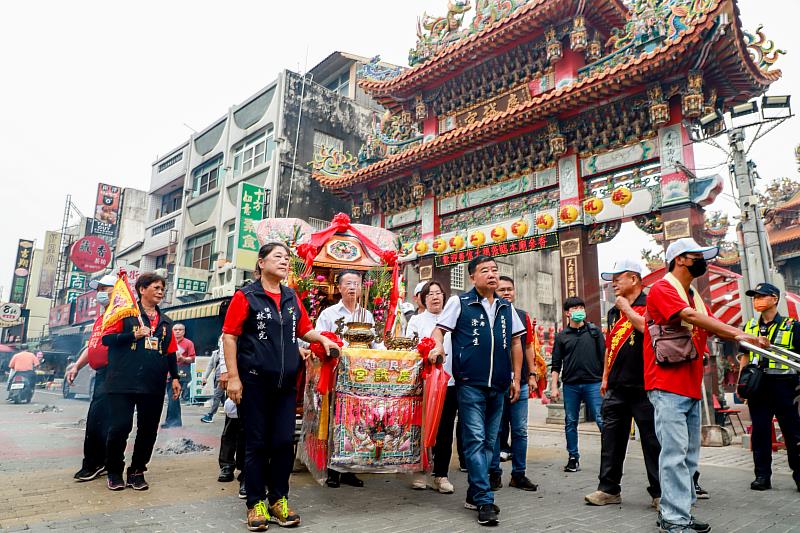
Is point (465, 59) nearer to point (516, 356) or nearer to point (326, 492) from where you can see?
point (516, 356)

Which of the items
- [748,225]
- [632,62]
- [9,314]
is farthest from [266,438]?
[9,314]

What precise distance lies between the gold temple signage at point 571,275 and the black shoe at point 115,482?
9282mm

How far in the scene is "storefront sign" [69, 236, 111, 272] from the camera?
25844 millimetres

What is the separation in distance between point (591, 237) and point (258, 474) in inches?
390

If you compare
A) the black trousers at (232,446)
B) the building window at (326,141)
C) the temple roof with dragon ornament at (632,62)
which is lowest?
the black trousers at (232,446)

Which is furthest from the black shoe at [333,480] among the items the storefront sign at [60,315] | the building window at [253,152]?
the storefront sign at [60,315]

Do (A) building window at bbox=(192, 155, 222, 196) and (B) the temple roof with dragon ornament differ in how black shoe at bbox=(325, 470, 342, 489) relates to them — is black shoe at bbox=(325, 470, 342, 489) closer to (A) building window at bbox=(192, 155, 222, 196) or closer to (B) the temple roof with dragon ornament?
(B) the temple roof with dragon ornament

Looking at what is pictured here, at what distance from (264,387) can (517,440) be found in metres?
2.54

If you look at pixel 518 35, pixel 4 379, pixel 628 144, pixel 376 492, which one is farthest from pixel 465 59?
pixel 4 379

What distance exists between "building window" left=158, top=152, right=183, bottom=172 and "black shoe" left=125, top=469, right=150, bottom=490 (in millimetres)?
26303

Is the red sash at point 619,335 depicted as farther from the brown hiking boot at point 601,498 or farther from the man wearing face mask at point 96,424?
the man wearing face mask at point 96,424

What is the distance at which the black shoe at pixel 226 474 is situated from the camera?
4641mm

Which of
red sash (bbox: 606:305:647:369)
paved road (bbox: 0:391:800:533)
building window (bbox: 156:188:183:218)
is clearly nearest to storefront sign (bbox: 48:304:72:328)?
building window (bbox: 156:188:183:218)

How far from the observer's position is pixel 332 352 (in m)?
3.73
